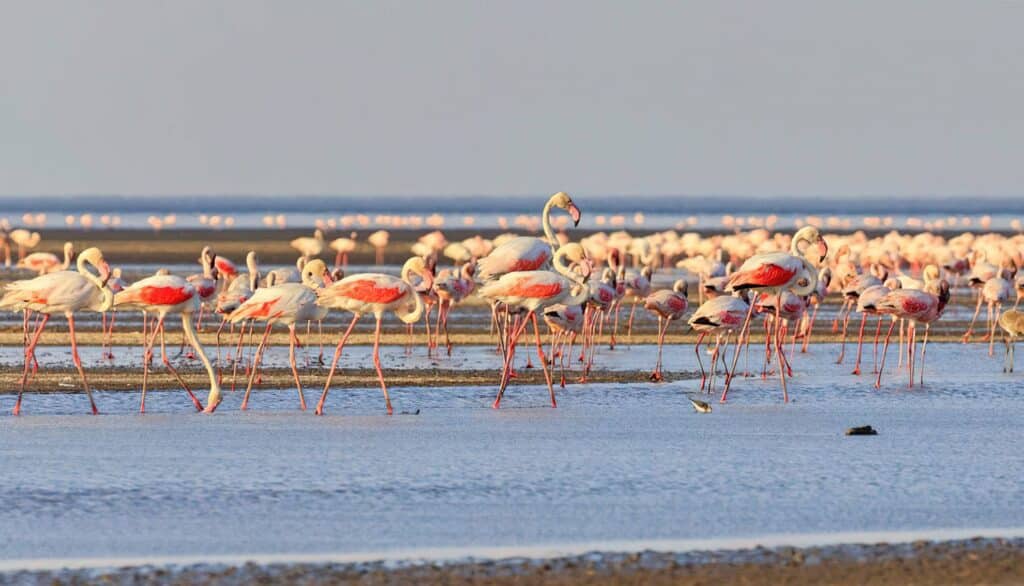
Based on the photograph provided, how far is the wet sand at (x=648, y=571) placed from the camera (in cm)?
766

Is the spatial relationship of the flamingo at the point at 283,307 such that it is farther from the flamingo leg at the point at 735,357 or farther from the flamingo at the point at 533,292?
the flamingo leg at the point at 735,357

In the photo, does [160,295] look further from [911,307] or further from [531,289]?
[911,307]

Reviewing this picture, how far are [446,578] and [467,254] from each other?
28.4 meters

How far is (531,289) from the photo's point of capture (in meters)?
14.4

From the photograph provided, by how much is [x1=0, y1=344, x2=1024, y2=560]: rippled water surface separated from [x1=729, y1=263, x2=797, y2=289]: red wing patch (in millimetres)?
898

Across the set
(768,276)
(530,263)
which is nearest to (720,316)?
(768,276)

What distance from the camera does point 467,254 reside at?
3609 cm

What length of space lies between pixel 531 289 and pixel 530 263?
1.87 meters

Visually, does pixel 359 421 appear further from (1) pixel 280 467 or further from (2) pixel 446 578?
(2) pixel 446 578

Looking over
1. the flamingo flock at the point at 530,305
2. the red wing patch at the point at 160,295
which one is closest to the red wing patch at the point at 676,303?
the flamingo flock at the point at 530,305

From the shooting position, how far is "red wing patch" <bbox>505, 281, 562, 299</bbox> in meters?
14.4

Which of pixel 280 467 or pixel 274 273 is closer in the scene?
pixel 280 467

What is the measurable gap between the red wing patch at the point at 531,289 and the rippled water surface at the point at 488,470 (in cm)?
82

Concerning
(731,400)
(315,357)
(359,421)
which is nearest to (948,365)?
(731,400)
